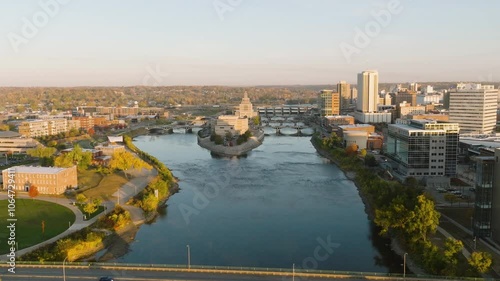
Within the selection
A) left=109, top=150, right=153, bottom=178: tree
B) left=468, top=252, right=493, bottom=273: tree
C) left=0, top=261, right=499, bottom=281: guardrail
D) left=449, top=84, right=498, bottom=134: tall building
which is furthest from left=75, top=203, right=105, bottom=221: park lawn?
left=449, top=84, right=498, bottom=134: tall building

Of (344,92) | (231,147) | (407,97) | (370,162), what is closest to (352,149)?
(370,162)

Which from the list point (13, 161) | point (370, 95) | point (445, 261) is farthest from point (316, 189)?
point (370, 95)

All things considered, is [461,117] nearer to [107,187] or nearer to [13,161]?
[107,187]

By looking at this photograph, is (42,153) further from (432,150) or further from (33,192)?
(432,150)

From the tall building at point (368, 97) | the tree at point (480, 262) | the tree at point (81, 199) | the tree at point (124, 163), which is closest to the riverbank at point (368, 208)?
the tree at point (480, 262)

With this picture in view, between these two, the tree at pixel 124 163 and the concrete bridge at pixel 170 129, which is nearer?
the tree at pixel 124 163

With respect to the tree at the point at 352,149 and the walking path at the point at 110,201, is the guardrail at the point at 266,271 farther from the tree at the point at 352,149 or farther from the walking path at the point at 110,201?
the tree at the point at 352,149
